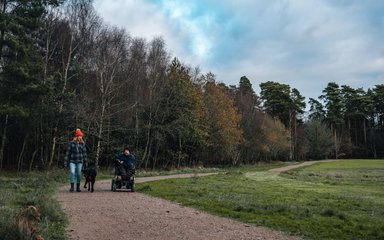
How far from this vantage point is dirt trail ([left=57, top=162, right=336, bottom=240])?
7.28 m

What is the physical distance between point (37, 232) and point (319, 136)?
100950 mm

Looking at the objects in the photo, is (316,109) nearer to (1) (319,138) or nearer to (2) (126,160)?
(1) (319,138)

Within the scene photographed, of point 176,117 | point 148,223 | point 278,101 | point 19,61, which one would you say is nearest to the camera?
point 148,223

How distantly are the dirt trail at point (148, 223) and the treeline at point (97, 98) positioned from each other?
1512 centimetres

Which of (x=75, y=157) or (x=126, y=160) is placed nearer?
(x=75, y=157)

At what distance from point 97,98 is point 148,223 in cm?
2845

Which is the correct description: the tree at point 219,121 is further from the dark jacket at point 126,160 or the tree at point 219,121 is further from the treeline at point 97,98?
the dark jacket at point 126,160

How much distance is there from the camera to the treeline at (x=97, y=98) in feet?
82.9

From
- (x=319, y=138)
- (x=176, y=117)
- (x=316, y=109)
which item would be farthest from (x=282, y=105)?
(x=176, y=117)

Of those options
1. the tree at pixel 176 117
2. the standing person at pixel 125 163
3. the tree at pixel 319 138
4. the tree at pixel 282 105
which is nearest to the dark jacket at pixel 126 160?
the standing person at pixel 125 163

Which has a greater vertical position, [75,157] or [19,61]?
[19,61]

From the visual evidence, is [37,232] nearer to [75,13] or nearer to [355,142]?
[75,13]

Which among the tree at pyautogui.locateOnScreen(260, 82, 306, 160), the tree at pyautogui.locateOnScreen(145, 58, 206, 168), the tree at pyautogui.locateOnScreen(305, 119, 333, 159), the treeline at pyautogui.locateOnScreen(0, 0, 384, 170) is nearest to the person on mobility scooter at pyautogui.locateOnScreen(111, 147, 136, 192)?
the treeline at pyautogui.locateOnScreen(0, 0, 384, 170)

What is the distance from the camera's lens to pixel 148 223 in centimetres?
837
